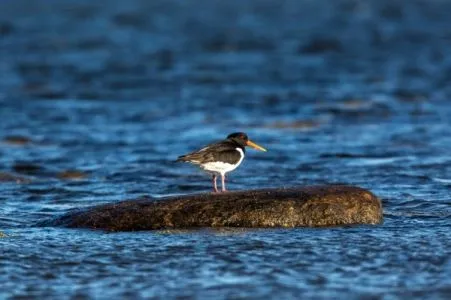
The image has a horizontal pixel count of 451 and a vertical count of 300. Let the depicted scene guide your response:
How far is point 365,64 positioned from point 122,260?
18.8 metres


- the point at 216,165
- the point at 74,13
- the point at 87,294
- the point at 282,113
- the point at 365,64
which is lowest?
the point at 87,294

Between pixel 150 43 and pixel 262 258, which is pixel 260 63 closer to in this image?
pixel 150 43

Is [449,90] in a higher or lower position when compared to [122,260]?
higher

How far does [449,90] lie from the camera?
75.4 ft

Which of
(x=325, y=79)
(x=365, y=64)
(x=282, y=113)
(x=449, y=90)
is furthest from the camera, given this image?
(x=365, y=64)

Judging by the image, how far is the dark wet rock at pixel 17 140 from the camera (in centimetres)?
1802

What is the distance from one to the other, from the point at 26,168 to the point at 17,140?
2.50m

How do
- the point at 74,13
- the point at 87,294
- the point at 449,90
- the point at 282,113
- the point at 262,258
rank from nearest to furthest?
the point at 87,294 < the point at 262,258 < the point at 282,113 < the point at 449,90 < the point at 74,13

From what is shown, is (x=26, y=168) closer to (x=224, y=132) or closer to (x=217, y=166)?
(x=224, y=132)

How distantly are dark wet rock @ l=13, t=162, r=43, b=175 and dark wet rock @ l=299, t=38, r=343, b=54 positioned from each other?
15.2 metres

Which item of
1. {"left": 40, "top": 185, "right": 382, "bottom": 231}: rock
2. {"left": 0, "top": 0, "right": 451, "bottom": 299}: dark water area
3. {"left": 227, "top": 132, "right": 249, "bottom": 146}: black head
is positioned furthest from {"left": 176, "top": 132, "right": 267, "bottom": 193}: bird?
{"left": 0, "top": 0, "right": 451, "bottom": 299}: dark water area

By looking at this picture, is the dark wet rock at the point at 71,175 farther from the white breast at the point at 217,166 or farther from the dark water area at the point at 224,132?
the white breast at the point at 217,166

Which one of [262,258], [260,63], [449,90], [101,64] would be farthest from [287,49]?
[262,258]

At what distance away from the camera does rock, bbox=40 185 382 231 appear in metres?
11.1
